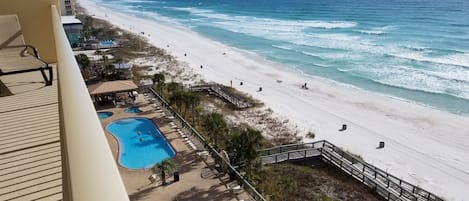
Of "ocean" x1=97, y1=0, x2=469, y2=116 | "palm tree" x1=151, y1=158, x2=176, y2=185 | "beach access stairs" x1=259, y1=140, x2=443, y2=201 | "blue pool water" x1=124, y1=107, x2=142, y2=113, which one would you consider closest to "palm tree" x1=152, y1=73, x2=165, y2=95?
"blue pool water" x1=124, y1=107, x2=142, y2=113

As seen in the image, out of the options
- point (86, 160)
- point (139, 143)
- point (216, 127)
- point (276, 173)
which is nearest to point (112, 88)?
point (139, 143)

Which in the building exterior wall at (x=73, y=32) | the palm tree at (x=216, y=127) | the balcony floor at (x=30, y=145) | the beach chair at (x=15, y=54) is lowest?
the palm tree at (x=216, y=127)

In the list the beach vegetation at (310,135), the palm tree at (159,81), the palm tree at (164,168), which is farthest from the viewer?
the palm tree at (159,81)

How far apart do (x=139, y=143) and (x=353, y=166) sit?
427 inches

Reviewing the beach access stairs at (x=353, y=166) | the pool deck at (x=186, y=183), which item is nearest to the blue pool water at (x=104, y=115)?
the pool deck at (x=186, y=183)

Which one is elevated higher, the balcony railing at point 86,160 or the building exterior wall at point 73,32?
the balcony railing at point 86,160

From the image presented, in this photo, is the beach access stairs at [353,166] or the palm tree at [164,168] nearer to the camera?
the palm tree at [164,168]

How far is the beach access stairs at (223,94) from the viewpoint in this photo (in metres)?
28.1

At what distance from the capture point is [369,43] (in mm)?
50438

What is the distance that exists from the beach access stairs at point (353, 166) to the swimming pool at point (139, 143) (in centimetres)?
497

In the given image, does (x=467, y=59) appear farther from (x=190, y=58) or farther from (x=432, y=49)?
(x=190, y=58)

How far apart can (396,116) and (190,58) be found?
24.6m

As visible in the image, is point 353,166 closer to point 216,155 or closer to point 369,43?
point 216,155

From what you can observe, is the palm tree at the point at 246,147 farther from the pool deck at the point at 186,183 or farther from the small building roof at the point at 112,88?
the small building roof at the point at 112,88
